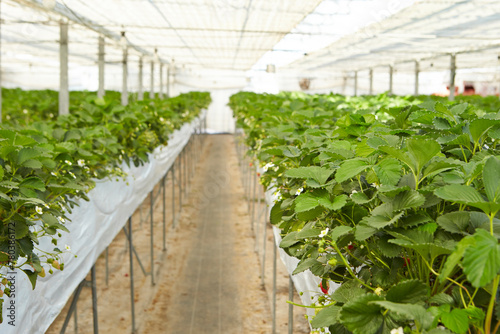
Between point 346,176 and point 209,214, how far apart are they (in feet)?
27.3

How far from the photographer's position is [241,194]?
1152cm

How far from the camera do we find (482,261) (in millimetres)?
942

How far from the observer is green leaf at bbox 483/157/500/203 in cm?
112

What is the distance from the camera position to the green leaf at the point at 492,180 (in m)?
1.12

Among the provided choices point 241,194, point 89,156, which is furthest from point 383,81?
point 89,156

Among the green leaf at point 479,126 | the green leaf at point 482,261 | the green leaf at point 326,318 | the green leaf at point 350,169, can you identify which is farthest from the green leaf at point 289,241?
the green leaf at point 482,261

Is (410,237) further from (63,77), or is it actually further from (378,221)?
(63,77)

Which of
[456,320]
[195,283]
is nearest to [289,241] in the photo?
[456,320]

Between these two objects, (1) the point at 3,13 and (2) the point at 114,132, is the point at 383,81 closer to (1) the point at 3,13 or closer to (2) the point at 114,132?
(1) the point at 3,13

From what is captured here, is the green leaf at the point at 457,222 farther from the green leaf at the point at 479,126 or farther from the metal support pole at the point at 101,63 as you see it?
the metal support pole at the point at 101,63

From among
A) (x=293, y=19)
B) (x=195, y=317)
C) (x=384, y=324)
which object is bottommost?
(x=195, y=317)

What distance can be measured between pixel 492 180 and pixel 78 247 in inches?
97.8

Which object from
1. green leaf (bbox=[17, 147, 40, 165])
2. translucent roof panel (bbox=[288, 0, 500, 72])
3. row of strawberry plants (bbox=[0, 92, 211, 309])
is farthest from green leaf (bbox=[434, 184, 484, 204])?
translucent roof panel (bbox=[288, 0, 500, 72])

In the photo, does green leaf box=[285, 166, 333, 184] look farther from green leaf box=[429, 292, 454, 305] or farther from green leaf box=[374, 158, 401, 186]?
green leaf box=[429, 292, 454, 305]
